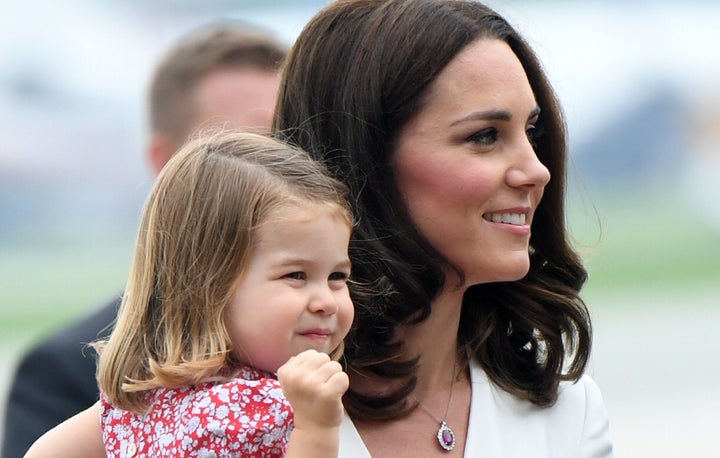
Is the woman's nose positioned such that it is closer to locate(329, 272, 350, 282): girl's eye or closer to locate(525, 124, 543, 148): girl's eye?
locate(525, 124, 543, 148): girl's eye

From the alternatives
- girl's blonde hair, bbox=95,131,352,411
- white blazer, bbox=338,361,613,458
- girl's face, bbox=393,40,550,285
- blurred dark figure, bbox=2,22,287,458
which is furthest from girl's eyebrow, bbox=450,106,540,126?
blurred dark figure, bbox=2,22,287,458

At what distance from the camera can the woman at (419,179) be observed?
9.55ft

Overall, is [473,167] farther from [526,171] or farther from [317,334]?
[317,334]

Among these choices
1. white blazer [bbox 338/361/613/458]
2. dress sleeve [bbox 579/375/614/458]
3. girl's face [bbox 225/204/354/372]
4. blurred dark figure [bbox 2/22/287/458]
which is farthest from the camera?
blurred dark figure [bbox 2/22/287/458]

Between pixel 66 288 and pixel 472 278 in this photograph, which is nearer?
pixel 472 278

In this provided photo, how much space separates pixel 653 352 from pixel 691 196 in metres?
1.22

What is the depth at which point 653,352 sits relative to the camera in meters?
9.70

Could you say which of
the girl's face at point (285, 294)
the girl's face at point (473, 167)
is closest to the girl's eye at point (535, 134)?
the girl's face at point (473, 167)

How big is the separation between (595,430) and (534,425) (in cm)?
16

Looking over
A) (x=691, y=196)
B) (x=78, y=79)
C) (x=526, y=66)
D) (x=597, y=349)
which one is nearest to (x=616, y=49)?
(x=691, y=196)

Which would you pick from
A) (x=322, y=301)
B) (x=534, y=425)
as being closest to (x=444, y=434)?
(x=534, y=425)

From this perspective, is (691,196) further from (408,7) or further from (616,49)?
(408,7)

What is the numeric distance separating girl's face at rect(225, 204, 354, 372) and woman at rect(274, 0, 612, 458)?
531mm

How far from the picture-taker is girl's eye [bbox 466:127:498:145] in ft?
9.55
